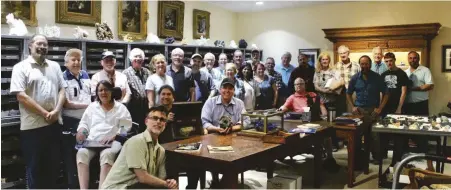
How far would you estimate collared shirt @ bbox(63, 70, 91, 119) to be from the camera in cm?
394

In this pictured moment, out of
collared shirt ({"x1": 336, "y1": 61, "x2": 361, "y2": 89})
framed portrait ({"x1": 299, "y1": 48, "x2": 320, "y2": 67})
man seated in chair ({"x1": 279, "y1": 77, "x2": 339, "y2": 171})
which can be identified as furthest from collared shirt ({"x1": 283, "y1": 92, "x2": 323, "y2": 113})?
framed portrait ({"x1": 299, "y1": 48, "x2": 320, "y2": 67})

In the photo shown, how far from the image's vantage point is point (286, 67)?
6555 millimetres

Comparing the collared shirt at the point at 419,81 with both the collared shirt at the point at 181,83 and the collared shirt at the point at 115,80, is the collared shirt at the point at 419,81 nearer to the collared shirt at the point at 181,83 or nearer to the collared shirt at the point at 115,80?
the collared shirt at the point at 181,83

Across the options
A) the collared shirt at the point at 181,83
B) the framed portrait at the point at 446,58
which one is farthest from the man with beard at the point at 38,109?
the framed portrait at the point at 446,58

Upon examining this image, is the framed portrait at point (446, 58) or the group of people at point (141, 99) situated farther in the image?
the framed portrait at point (446, 58)

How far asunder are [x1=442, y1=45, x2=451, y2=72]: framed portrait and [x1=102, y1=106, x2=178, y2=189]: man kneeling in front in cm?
532

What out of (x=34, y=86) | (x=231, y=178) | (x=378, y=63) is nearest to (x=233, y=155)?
(x=231, y=178)

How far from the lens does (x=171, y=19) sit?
6457 mm

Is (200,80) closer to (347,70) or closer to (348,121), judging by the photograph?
(348,121)

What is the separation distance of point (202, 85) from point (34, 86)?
2150mm

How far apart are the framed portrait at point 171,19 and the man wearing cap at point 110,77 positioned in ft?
7.09

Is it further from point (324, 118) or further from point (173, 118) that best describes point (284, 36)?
point (173, 118)

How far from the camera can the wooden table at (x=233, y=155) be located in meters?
2.47

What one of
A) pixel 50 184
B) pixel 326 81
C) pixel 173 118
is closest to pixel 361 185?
pixel 326 81
